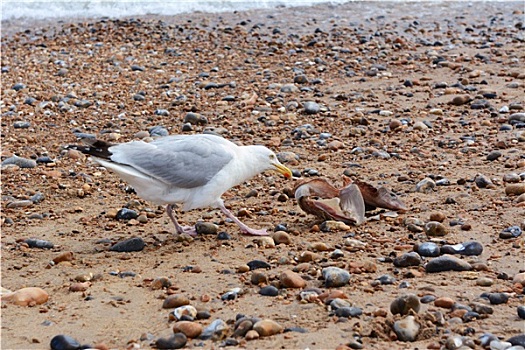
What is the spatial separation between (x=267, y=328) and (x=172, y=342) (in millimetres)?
472

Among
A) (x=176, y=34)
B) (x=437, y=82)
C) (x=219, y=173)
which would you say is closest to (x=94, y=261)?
(x=219, y=173)

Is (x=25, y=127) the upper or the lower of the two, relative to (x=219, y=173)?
lower

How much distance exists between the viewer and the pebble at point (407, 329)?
4.13m

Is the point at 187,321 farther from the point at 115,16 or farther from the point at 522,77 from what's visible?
the point at 115,16

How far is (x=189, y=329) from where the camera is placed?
4.28 meters

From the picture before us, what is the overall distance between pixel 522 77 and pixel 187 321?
7535 millimetres

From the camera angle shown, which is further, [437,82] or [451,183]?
[437,82]

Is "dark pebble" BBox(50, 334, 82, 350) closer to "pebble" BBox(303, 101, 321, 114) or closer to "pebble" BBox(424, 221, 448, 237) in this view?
"pebble" BBox(424, 221, 448, 237)

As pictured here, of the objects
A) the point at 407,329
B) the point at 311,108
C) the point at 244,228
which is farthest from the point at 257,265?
the point at 311,108

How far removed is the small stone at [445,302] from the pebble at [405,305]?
0.52 ft

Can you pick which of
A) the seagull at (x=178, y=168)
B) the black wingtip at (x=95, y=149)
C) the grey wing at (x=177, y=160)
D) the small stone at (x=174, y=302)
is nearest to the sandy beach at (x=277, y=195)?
the small stone at (x=174, y=302)

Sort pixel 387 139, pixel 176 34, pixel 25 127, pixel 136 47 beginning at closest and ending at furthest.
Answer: pixel 387 139 < pixel 25 127 < pixel 136 47 < pixel 176 34

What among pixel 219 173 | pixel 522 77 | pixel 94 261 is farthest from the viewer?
pixel 522 77

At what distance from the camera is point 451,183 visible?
702 centimetres
